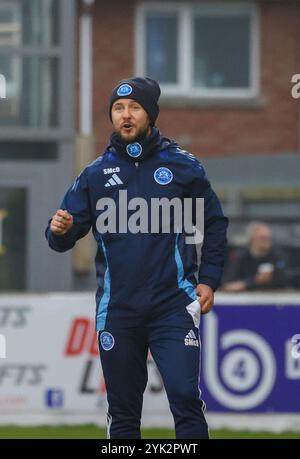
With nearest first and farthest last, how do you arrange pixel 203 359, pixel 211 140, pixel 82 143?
1. pixel 203 359
2. pixel 82 143
3. pixel 211 140

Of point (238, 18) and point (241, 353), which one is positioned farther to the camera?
point (238, 18)

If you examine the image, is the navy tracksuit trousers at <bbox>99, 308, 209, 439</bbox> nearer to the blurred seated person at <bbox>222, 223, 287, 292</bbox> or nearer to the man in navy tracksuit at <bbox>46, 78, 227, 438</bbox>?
the man in navy tracksuit at <bbox>46, 78, 227, 438</bbox>

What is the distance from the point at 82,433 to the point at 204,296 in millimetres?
3695

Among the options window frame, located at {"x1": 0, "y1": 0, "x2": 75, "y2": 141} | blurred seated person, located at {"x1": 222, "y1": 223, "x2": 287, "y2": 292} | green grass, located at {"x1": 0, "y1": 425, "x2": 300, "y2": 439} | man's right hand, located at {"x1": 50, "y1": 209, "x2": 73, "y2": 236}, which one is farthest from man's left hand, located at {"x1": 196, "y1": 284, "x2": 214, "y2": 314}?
window frame, located at {"x1": 0, "y1": 0, "x2": 75, "y2": 141}

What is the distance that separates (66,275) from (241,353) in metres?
2.38

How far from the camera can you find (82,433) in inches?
389

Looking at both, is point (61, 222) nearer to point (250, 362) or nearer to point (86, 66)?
point (250, 362)

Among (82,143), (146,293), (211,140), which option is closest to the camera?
(146,293)

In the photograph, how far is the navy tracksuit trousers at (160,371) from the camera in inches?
244

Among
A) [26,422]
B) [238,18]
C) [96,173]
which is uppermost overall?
[238,18]

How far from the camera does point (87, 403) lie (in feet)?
34.2

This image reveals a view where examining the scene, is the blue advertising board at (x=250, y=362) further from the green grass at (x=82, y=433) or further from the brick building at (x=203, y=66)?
the brick building at (x=203, y=66)

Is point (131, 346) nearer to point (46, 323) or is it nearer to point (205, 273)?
point (205, 273)

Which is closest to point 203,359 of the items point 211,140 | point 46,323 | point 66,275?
point 46,323
